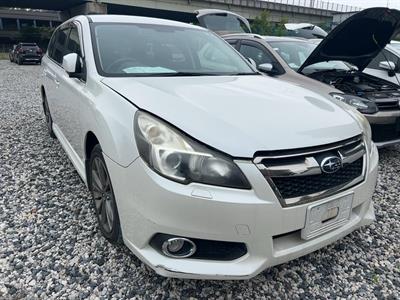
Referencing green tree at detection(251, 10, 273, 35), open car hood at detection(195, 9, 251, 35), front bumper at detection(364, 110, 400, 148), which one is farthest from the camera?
green tree at detection(251, 10, 273, 35)

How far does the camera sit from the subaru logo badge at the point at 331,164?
6.10 feet

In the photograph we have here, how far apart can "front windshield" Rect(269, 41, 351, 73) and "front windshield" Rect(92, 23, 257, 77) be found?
92.6 inches

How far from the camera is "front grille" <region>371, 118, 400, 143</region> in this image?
164 inches

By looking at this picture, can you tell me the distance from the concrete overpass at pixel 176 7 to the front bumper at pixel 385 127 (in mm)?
30606

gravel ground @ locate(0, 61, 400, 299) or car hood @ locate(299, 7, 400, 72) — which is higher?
car hood @ locate(299, 7, 400, 72)

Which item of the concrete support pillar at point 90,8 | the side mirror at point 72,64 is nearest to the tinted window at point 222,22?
the side mirror at point 72,64

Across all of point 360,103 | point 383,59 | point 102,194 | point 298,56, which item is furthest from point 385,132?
point 102,194

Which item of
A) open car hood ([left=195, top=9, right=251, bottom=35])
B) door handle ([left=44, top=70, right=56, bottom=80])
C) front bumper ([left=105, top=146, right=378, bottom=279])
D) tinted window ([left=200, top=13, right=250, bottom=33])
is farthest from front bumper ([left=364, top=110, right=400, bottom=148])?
tinted window ([left=200, top=13, right=250, bottom=33])

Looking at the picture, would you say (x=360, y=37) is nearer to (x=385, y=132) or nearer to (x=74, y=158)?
(x=385, y=132)

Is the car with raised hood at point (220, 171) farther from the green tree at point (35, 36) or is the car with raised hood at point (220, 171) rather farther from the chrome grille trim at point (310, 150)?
the green tree at point (35, 36)

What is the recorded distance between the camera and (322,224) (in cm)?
194

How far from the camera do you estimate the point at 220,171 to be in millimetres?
1723

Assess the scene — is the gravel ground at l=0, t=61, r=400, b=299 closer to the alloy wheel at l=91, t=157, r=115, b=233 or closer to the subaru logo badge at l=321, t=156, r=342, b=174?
the alloy wheel at l=91, t=157, r=115, b=233

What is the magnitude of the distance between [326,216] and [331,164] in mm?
297
